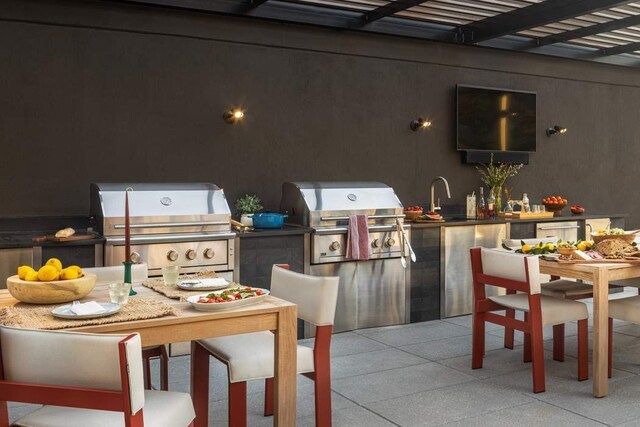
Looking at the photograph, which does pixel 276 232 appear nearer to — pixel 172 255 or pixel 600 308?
pixel 172 255

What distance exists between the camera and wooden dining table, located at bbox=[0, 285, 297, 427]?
217 cm

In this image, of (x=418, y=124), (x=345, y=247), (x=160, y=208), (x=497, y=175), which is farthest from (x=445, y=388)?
(x=497, y=175)

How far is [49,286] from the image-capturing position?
2.35m

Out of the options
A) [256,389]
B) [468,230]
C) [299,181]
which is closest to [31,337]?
[256,389]

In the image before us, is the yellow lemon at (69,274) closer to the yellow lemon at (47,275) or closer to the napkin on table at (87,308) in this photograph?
the yellow lemon at (47,275)

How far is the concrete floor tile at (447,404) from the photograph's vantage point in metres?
3.28

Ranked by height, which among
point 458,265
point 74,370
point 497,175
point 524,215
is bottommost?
point 458,265

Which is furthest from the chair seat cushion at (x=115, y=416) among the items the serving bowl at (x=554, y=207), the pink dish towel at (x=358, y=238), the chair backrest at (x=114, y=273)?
the serving bowl at (x=554, y=207)

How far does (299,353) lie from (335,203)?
2529 mm

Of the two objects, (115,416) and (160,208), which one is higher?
(160,208)

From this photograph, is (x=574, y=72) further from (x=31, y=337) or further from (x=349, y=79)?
(x=31, y=337)

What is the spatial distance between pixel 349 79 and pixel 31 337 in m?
4.61

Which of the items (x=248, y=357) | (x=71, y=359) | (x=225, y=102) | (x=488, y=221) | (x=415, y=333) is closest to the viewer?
(x=71, y=359)

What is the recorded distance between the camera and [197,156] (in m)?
5.32
